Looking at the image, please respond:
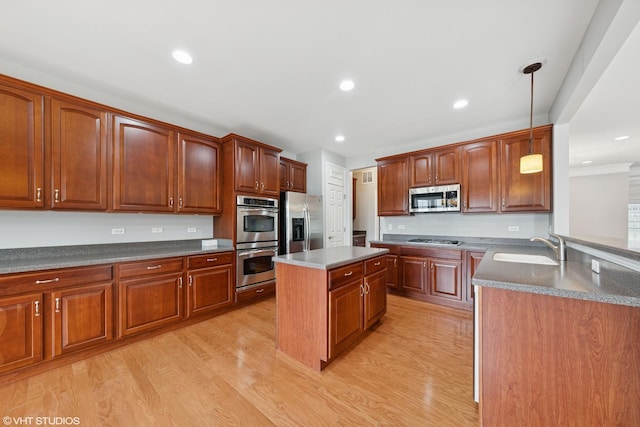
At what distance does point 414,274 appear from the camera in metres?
3.58

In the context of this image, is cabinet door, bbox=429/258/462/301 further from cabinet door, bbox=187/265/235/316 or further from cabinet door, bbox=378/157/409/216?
cabinet door, bbox=187/265/235/316

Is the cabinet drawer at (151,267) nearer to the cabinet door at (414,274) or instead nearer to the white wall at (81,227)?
the white wall at (81,227)

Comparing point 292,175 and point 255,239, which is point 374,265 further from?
point 292,175

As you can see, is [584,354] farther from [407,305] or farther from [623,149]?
[623,149]

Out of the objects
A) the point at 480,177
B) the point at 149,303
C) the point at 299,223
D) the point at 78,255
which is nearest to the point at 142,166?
the point at 78,255

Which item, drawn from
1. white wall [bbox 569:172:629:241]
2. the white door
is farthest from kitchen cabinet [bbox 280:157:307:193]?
white wall [bbox 569:172:629:241]

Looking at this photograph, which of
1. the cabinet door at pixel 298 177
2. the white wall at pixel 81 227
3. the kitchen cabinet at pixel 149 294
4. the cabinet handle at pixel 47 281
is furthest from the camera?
the cabinet door at pixel 298 177

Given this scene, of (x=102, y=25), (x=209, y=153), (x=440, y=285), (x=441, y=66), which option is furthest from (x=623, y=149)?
(x=102, y=25)

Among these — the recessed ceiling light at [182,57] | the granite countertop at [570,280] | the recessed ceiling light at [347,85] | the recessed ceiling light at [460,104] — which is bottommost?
the granite countertop at [570,280]

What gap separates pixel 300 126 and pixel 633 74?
3446 mm

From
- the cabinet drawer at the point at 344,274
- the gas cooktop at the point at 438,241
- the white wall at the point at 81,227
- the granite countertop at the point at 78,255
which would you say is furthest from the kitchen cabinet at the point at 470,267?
the white wall at the point at 81,227

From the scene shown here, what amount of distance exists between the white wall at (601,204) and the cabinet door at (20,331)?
9.15 meters

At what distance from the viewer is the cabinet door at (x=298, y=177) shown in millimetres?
4387

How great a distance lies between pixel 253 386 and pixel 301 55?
2.63 m
